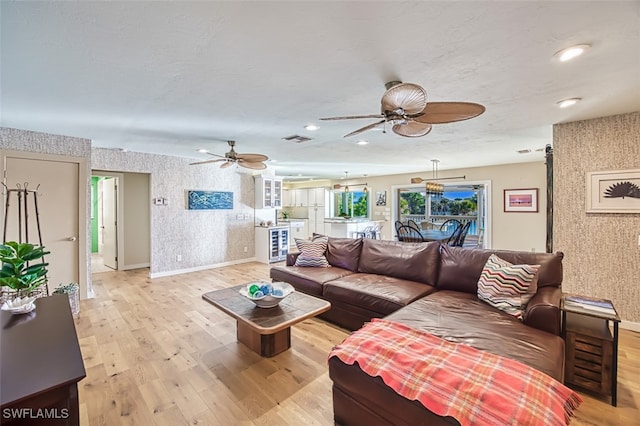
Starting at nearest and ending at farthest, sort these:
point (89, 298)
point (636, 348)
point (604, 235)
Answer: point (636, 348)
point (604, 235)
point (89, 298)

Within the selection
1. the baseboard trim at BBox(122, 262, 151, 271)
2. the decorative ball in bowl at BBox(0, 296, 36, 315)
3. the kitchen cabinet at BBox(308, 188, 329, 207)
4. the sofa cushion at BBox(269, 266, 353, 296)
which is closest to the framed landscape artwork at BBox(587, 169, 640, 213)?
the sofa cushion at BBox(269, 266, 353, 296)

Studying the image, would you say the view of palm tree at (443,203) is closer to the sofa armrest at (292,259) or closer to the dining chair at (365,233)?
the dining chair at (365,233)

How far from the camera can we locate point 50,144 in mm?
3768

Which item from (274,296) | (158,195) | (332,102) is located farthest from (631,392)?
(158,195)

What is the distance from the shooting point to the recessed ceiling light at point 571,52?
175cm

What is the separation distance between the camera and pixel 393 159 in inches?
236

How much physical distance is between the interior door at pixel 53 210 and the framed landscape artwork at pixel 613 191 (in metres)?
6.68

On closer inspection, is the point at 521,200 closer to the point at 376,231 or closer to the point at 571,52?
the point at 376,231

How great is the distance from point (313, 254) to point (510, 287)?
241 cm

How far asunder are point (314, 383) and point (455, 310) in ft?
4.34

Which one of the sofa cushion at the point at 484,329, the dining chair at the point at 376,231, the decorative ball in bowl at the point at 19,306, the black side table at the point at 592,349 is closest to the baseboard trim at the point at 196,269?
the dining chair at the point at 376,231

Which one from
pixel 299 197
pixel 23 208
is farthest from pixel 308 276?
pixel 299 197

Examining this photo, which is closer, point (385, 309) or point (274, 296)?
point (274, 296)

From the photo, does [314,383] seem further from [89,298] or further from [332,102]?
[89,298]
